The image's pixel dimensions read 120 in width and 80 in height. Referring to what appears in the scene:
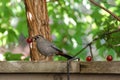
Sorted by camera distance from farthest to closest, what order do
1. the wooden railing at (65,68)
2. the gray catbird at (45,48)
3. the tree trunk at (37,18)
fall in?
the tree trunk at (37,18) < the gray catbird at (45,48) < the wooden railing at (65,68)

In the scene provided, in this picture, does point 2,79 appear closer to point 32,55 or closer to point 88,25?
point 32,55

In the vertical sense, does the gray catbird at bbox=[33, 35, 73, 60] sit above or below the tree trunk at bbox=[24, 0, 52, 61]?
below

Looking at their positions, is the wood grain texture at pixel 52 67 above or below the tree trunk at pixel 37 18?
below

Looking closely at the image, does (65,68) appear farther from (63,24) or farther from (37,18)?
(63,24)

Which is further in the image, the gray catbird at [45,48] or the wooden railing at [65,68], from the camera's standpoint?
the gray catbird at [45,48]

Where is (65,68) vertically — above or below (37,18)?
below

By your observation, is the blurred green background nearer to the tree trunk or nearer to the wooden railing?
the tree trunk

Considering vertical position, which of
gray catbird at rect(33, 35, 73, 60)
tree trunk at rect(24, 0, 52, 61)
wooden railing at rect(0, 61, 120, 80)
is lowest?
wooden railing at rect(0, 61, 120, 80)

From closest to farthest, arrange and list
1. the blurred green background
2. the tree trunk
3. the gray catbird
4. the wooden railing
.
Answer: the wooden railing → the gray catbird → the tree trunk → the blurred green background

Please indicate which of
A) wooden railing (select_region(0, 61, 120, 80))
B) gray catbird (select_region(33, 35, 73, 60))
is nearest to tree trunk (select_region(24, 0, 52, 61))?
gray catbird (select_region(33, 35, 73, 60))

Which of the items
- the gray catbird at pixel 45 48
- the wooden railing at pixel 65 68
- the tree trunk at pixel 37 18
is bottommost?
the wooden railing at pixel 65 68

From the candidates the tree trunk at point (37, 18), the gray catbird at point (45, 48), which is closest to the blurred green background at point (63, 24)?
the tree trunk at point (37, 18)

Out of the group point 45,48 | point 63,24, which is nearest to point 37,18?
point 45,48

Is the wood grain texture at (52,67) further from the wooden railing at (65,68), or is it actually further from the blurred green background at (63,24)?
the blurred green background at (63,24)
